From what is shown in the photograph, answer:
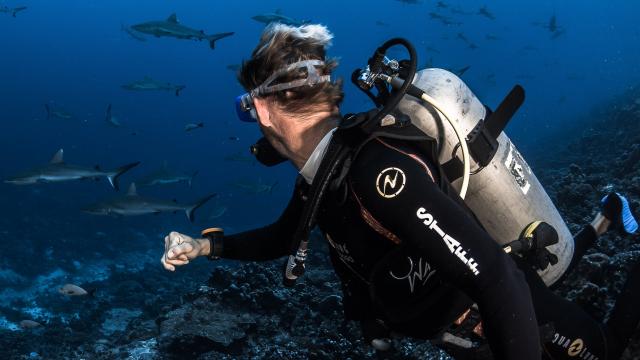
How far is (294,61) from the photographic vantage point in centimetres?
Result: 240

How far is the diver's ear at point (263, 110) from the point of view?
8.15ft

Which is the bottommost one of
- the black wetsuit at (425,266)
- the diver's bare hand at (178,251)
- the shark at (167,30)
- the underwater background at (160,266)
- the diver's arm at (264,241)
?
the underwater background at (160,266)

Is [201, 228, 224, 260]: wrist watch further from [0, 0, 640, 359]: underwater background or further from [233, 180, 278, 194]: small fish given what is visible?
[233, 180, 278, 194]: small fish

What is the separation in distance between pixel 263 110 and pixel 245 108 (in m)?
0.16

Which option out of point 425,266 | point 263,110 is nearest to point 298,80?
point 263,110

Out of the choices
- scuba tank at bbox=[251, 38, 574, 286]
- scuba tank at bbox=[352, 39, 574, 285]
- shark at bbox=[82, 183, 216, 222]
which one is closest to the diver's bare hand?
scuba tank at bbox=[251, 38, 574, 286]

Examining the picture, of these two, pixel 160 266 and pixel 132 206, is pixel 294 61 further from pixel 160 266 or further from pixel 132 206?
pixel 160 266

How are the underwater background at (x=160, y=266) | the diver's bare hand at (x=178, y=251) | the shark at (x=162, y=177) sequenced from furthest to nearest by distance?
the shark at (x=162, y=177) < the underwater background at (x=160, y=266) < the diver's bare hand at (x=178, y=251)

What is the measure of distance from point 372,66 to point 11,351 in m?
9.50

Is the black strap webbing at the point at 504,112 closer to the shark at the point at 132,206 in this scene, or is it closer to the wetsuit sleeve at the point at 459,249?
the wetsuit sleeve at the point at 459,249

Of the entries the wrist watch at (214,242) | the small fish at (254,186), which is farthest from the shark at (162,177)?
the wrist watch at (214,242)

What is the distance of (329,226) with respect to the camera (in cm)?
242

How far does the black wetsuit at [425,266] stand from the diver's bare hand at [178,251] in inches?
29.5

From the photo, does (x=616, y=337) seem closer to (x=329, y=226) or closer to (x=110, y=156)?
(x=329, y=226)
